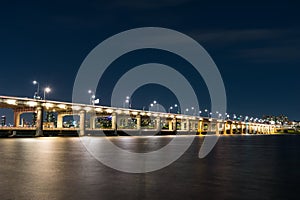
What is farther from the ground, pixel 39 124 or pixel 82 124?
pixel 39 124

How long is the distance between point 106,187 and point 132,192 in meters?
1.27

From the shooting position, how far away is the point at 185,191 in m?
11.2

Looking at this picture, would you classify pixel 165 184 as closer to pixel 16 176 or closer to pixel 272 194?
pixel 272 194

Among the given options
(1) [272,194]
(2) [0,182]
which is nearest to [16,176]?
(2) [0,182]

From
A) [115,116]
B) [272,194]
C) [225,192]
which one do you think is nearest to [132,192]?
[225,192]

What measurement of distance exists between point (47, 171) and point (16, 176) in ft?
6.08

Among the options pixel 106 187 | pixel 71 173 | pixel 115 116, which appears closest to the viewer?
pixel 106 187

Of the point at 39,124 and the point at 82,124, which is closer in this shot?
the point at 39,124

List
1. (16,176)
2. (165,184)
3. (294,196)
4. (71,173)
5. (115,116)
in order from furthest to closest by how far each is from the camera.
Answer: (115,116) < (71,173) < (16,176) < (165,184) < (294,196)

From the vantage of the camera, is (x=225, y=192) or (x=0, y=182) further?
(x=0, y=182)

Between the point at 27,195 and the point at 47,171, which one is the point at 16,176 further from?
the point at 27,195

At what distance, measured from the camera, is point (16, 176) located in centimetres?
1402

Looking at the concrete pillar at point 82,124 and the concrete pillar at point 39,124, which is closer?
the concrete pillar at point 39,124

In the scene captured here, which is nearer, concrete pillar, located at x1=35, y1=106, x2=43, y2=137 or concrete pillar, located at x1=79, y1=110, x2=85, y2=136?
concrete pillar, located at x1=35, y1=106, x2=43, y2=137
